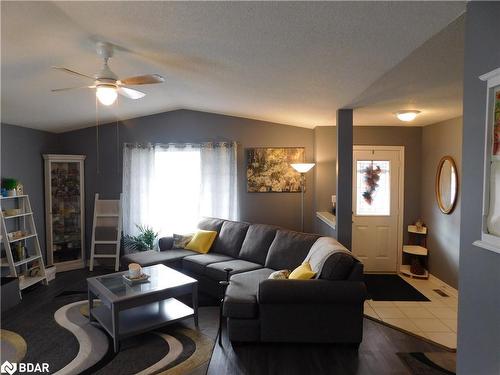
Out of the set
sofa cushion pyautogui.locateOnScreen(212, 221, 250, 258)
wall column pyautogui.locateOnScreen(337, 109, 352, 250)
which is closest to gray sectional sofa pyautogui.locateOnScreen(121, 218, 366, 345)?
wall column pyautogui.locateOnScreen(337, 109, 352, 250)

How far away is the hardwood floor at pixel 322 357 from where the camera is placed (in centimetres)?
253

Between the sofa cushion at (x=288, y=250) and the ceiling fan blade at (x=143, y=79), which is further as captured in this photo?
the sofa cushion at (x=288, y=250)

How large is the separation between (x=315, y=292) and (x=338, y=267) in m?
0.30

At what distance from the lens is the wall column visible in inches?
146

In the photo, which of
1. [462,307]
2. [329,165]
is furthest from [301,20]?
[329,165]

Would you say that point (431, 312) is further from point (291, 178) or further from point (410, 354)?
point (291, 178)

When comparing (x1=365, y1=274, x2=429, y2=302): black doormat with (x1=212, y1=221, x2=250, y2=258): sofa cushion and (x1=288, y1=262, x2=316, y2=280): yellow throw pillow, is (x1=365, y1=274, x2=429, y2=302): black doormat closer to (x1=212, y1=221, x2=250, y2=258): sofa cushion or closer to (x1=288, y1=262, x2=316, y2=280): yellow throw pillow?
(x1=288, y1=262, x2=316, y2=280): yellow throw pillow

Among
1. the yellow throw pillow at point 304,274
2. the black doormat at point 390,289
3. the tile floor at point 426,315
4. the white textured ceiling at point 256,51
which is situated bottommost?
the tile floor at point 426,315

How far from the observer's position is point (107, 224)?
531cm

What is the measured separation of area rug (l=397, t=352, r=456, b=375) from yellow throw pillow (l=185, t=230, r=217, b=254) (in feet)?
9.04

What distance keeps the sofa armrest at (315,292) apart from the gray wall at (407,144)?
2.72m

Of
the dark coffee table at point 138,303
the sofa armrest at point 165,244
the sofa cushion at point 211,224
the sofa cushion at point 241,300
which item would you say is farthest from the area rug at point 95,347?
the sofa cushion at point 211,224

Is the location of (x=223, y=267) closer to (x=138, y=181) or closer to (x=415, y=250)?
(x=138, y=181)

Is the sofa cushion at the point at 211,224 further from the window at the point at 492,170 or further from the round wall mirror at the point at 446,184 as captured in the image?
the window at the point at 492,170
